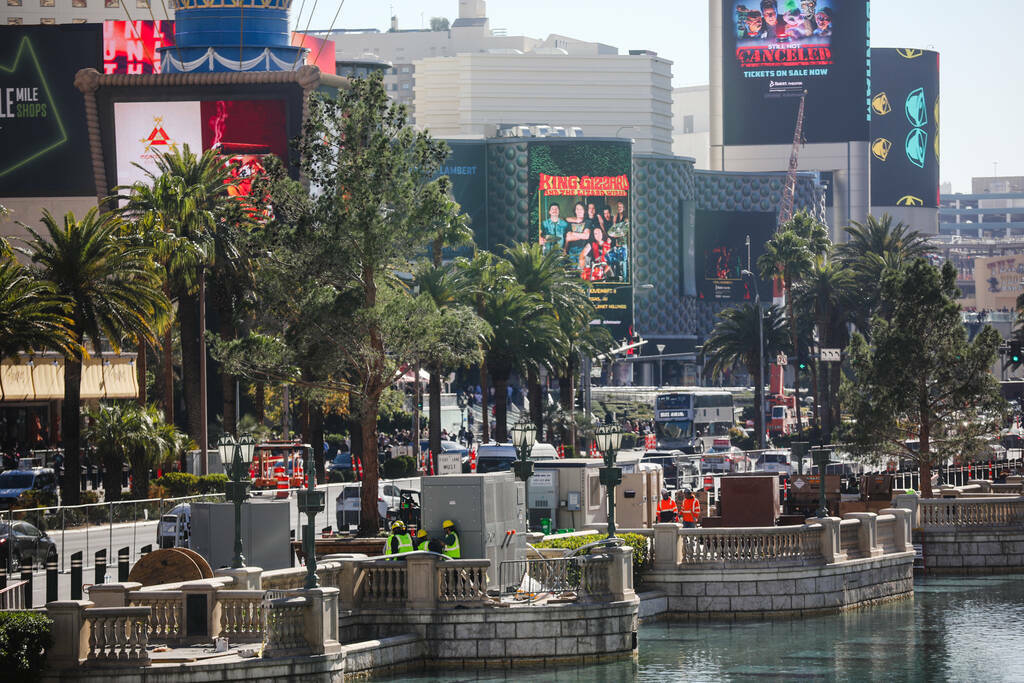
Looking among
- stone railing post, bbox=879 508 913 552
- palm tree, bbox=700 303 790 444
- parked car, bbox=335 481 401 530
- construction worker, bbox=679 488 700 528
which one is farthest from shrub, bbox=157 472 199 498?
palm tree, bbox=700 303 790 444

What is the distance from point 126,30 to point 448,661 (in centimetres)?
8268

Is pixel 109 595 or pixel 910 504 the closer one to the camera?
pixel 109 595

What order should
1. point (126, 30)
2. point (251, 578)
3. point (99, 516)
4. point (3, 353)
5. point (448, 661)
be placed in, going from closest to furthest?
point (251, 578) < point (448, 661) < point (99, 516) < point (3, 353) < point (126, 30)

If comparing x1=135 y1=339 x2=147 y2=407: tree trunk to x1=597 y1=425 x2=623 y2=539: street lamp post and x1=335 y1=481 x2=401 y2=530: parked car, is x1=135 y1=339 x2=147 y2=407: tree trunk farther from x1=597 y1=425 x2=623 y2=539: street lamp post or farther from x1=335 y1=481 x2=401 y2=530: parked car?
x1=597 y1=425 x2=623 y2=539: street lamp post

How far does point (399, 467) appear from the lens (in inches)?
2613

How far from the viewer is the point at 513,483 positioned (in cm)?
3291

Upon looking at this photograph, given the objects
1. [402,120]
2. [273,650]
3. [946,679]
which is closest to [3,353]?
[402,120]

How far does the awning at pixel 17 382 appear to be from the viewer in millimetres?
70625

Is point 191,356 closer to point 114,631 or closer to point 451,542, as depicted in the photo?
point 451,542

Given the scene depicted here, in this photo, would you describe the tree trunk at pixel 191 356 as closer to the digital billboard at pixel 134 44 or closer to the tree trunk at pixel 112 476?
the tree trunk at pixel 112 476

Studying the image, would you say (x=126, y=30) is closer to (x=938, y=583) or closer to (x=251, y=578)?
A: (x=938, y=583)

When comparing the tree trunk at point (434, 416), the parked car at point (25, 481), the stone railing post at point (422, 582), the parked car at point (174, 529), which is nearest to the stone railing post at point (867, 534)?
the stone railing post at point (422, 582)

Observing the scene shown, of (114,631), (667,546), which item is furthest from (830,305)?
(114,631)

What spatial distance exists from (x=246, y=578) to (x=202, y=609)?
157 cm
